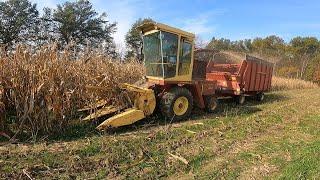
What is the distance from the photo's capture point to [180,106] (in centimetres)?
997

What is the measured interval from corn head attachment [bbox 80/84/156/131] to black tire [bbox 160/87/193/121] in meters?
0.35

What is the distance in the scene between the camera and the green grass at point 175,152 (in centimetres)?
566

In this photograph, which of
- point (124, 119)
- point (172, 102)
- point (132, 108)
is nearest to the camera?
point (124, 119)

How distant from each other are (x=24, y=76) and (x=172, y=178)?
3.56 m

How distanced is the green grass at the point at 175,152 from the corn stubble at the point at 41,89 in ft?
1.44

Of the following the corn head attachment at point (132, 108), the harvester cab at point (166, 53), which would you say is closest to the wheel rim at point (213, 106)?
the harvester cab at point (166, 53)

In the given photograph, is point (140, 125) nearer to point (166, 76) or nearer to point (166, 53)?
point (166, 76)

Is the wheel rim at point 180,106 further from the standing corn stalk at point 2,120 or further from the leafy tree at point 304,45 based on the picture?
the leafy tree at point 304,45

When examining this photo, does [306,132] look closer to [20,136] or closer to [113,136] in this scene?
[113,136]

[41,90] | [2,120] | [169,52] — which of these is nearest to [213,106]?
[169,52]

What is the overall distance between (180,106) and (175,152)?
3.36 metres

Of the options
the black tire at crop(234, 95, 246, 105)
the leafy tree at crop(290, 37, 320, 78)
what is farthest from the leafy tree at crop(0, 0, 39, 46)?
the leafy tree at crop(290, 37, 320, 78)

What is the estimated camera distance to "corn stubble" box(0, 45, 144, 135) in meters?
7.32

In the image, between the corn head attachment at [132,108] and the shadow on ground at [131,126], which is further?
the corn head attachment at [132,108]
